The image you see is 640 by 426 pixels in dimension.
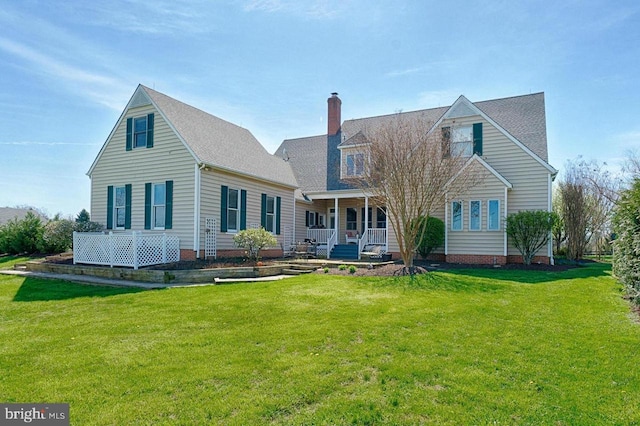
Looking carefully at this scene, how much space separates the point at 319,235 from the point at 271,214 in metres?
3.61

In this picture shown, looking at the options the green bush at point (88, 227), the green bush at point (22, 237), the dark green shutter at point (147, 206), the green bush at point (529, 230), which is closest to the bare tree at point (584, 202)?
the green bush at point (529, 230)

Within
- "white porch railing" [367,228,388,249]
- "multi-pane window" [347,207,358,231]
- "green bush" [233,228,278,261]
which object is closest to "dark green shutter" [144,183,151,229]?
"green bush" [233,228,278,261]

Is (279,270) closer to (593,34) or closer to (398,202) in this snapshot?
(398,202)

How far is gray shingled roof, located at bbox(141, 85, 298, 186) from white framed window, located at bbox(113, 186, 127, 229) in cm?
396

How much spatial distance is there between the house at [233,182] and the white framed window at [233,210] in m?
0.05

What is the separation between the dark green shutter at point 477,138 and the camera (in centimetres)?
1727

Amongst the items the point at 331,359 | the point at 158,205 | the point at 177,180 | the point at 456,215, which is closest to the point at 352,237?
the point at 456,215

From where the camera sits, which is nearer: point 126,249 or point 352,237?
point 126,249

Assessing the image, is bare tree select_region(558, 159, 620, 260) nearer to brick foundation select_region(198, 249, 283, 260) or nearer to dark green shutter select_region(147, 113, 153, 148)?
brick foundation select_region(198, 249, 283, 260)

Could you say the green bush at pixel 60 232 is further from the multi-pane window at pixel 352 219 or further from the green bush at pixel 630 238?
the green bush at pixel 630 238

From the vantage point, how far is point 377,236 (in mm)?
19453

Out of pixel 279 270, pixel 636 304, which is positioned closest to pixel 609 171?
pixel 636 304

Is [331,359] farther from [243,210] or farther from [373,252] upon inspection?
[373,252]

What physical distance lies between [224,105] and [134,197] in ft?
25.0
